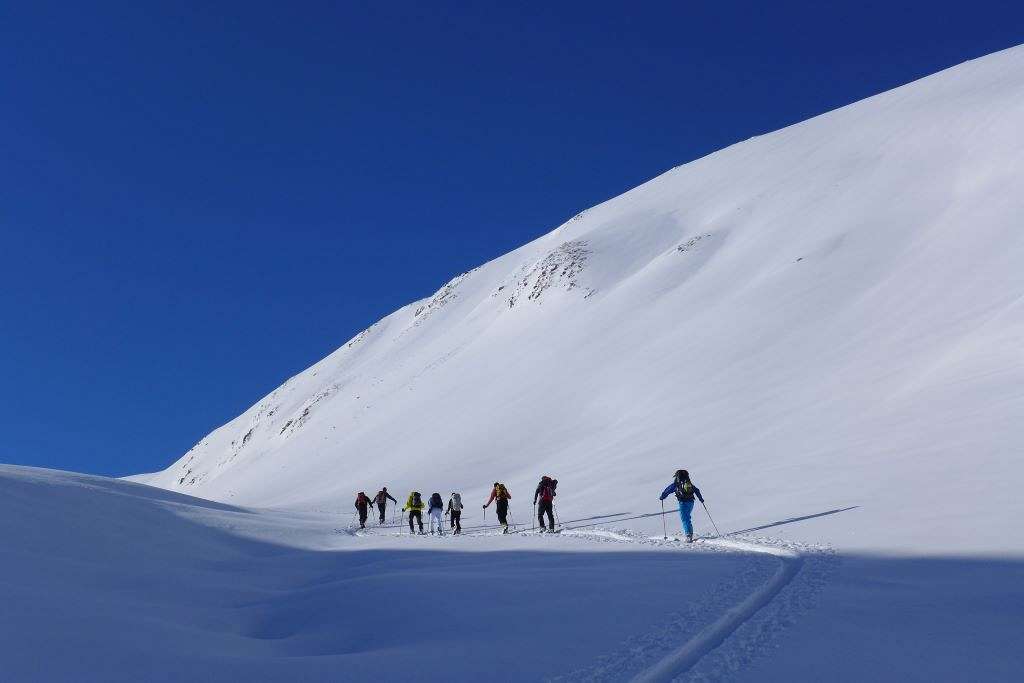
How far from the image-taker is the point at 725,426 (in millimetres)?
29672

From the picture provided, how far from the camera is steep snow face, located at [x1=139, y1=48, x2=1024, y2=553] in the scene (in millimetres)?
18703

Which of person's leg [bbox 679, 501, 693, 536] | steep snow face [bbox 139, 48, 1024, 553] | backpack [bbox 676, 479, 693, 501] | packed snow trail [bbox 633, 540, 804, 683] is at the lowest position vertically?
packed snow trail [bbox 633, 540, 804, 683]

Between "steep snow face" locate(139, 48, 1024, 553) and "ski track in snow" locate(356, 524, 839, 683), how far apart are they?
208 centimetres

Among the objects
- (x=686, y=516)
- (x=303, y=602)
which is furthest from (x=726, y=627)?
(x=686, y=516)

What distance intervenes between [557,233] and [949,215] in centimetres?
5963

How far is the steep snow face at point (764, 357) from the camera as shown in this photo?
18.7m

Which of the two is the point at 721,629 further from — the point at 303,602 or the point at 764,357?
the point at 764,357

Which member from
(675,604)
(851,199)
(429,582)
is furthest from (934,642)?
(851,199)

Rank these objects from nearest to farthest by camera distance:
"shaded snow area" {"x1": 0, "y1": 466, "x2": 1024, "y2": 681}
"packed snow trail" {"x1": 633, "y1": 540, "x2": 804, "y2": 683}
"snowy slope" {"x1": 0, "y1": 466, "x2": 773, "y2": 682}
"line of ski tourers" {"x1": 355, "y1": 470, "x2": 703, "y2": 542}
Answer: "packed snow trail" {"x1": 633, "y1": 540, "x2": 804, "y2": 683}
"shaded snow area" {"x1": 0, "y1": 466, "x2": 1024, "y2": 681}
"snowy slope" {"x1": 0, "y1": 466, "x2": 773, "y2": 682}
"line of ski tourers" {"x1": 355, "y1": 470, "x2": 703, "y2": 542}

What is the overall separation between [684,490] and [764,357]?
23.0 m

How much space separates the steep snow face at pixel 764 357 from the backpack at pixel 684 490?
1283 millimetres

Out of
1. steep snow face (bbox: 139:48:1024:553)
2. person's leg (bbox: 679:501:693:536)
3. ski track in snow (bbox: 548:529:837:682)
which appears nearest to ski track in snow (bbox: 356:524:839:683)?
ski track in snow (bbox: 548:529:837:682)

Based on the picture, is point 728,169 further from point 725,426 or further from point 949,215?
point 725,426

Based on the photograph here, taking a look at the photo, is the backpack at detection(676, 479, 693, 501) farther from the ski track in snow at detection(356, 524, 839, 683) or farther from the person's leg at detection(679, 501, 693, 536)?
the ski track in snow at detection(356, 524, 839, 683)
